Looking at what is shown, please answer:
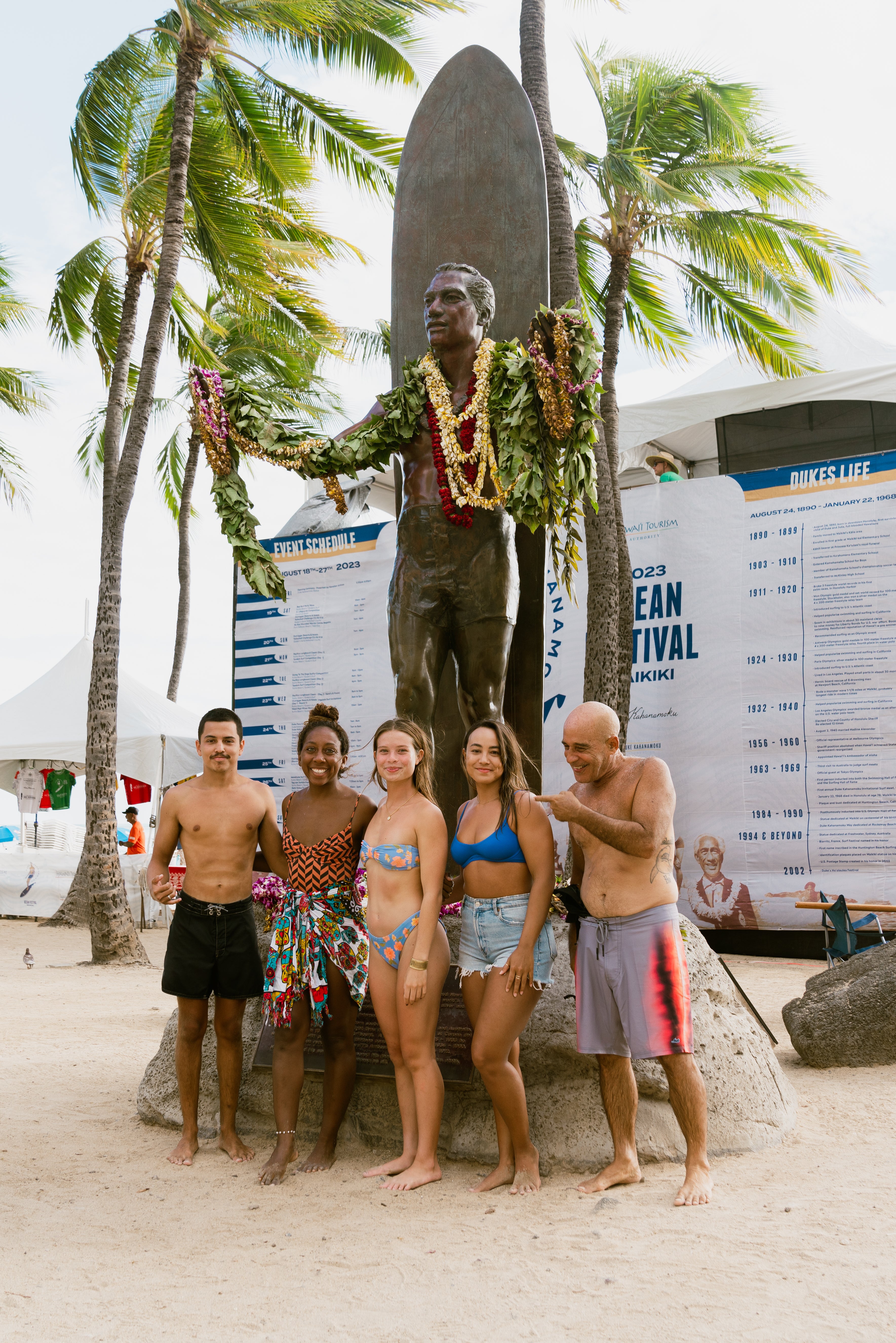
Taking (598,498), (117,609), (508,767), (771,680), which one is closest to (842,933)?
(771,680)

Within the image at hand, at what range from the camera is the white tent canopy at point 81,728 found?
15.2m

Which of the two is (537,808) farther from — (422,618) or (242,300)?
(242,300)

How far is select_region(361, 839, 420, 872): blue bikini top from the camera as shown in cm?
404

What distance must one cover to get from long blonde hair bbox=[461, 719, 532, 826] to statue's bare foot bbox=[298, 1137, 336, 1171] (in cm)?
145

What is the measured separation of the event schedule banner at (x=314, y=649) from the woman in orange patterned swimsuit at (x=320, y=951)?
349 inches

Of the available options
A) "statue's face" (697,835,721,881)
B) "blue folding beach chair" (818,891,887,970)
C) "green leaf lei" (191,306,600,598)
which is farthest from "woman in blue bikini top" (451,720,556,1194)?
"statue's face" (697,835,721,881)

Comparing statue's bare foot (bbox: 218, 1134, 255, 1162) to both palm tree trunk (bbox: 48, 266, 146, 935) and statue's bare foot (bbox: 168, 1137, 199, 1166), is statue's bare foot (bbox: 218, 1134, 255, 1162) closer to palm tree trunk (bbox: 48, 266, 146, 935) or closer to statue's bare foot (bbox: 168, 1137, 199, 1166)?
statue's bare foot (bbox: 168, 1137, 199, 1166)

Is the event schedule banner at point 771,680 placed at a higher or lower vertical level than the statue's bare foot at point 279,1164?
higher

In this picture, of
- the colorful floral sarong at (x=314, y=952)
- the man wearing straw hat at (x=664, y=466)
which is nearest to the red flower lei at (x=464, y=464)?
the colorful floral sarong at (x=314, y=952)

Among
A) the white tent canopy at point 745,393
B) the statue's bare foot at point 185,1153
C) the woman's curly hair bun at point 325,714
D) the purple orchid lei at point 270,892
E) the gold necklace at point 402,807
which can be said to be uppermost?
the white tent canopy at point 745,393

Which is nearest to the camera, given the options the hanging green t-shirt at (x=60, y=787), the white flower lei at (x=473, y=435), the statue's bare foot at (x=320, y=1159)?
the statue's bare foot at (x=320, y=1159)

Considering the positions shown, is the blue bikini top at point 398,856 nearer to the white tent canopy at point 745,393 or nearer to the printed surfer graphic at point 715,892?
the printed surfer graphic at point 715,892

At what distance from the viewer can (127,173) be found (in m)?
12.9

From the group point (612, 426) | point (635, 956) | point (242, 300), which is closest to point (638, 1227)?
point (635, 956)
